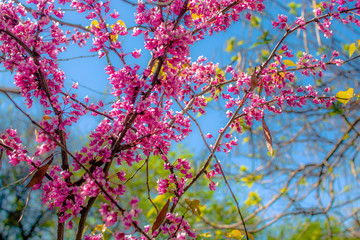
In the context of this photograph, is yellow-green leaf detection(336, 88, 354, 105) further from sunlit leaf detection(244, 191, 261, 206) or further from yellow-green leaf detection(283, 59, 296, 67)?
sunlit leaf detection(244, 191, 261, 206)

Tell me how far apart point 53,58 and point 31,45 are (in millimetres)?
96

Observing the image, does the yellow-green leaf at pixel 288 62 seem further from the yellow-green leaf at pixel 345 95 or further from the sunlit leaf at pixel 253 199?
the sunlit leaf at pixel 253 199

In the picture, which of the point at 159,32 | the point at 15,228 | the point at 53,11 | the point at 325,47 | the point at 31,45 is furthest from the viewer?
the point at 15,228

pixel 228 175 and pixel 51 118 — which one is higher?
pixel 228 175

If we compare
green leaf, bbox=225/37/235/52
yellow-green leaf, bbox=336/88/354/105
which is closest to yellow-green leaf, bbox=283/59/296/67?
yellow-green leaf, bbox=336/88/354/105

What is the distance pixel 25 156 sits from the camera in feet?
3.59

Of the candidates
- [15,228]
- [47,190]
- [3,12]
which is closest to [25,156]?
[47,190]

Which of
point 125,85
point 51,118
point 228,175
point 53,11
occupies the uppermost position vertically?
point 228,175

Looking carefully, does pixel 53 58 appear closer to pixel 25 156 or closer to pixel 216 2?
pixel 25 156

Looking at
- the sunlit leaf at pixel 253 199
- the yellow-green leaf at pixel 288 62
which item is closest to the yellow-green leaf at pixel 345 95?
the yellow-green leaf at pixel 288 62

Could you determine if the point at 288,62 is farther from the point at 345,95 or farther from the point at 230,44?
the point at 230,44

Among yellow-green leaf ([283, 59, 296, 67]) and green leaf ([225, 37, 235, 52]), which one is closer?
yellow-green leaf ([283, 59, 296, 67])

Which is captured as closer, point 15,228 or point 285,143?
point 285,143

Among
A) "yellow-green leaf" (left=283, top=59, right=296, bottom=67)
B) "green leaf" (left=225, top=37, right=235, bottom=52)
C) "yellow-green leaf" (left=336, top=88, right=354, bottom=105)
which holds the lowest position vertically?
"yellow-green leaf" (left=336, top=88, right=354, bottom=105)
